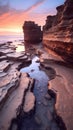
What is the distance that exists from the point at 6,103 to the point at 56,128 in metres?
1.51

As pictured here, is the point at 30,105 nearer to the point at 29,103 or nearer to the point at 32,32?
the point at 29,103

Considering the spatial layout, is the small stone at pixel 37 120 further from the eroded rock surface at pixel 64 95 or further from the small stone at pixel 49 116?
the eroded rock surface at pixel 64 95

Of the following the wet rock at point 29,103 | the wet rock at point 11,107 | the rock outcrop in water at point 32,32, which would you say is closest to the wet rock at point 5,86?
the wet rock at point 11,107

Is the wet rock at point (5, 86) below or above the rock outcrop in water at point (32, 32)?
below

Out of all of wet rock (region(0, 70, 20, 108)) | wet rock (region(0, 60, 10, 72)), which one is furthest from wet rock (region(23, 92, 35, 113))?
wet rock (region(0, 60, 10, 72))

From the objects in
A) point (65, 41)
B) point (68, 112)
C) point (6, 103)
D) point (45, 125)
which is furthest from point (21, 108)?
point (65, 41)

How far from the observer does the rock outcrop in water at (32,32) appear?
2044 cm

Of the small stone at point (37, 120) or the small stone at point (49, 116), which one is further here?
the small stone at point (49, 116)

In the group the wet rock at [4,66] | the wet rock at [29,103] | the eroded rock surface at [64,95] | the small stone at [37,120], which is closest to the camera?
the eroded rock surface at [64,95]

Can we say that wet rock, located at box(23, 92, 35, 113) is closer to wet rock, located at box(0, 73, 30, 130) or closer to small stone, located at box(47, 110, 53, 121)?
wet rock, located at box(0, 73, 30, 130)

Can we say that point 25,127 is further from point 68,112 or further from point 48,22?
point 48,22

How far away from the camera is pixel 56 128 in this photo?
288cm

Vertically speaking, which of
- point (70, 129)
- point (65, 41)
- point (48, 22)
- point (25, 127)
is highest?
point (48, 22)

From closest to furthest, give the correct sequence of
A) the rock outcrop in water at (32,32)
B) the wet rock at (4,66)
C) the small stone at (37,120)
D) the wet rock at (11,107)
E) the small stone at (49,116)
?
the wet rock at (11,107) → the small stone at (37,120) → the small stone at (49,116) → the wet rock at (4,66) → the rock outcrop in water at (32,32)
